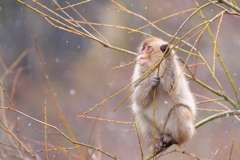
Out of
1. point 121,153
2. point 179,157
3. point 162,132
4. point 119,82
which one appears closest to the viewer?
point 162,132

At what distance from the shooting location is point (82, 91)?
13461mm

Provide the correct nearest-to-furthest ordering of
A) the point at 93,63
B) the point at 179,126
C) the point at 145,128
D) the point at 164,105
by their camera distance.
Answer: the point at 179,126, the point at 164,105, the point at 145,128, the point at 93,63

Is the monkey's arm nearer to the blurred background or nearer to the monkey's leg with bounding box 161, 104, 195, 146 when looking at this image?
the monkey's leg with bounding box 161, 104, 195, 146

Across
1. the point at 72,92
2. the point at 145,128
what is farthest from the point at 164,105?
the point at 72,92

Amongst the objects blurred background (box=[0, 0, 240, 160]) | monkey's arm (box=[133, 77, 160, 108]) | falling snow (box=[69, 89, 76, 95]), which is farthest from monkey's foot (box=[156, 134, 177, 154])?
falling snow (box=[69, 89, 76, 95])

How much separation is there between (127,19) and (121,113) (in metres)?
4.00

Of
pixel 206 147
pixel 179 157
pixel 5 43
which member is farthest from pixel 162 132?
pixel 5 43

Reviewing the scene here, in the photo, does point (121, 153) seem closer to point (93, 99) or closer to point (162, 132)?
point (93, 99)

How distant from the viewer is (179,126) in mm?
3729

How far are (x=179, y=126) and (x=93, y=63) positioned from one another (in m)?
10.1

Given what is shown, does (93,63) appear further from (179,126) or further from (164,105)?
(179,126)

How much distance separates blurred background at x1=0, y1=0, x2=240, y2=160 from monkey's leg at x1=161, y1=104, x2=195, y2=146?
27.1 feet

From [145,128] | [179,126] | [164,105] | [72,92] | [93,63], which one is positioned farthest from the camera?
[93,63]

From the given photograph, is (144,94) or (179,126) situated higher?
(144,94)
